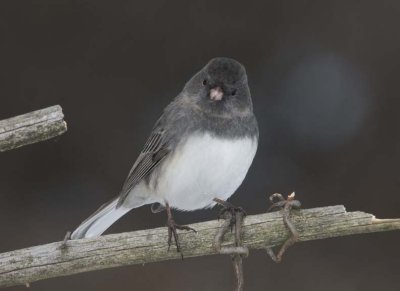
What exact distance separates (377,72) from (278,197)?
92cm

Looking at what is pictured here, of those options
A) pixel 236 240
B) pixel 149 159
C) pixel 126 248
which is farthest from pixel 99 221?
pixel 236 240

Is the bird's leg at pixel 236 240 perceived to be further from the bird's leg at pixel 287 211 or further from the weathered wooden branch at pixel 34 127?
the weathered wooden branch at pixel 34 127

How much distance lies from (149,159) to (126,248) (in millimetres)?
510

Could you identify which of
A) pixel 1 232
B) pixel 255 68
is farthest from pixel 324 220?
pixel 1 232

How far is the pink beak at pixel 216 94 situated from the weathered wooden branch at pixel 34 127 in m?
0.61

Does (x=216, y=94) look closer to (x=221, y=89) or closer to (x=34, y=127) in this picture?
(x=221, y=89)

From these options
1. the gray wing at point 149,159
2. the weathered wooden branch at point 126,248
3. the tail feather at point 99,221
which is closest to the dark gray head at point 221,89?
the gray wing at point 149,159

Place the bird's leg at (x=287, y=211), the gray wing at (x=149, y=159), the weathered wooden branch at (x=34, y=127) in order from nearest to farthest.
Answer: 1. the weathered wooden branch at (x=34, y=127)
2. the bird's leg at (x=287, y=211)
3. the gray wing at (x=149, y=159)

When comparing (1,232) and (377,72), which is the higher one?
(377,72)

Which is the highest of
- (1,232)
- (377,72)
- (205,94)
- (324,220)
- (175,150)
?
(377,72)

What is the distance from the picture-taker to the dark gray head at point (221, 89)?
1.52m

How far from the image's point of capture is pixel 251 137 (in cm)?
164

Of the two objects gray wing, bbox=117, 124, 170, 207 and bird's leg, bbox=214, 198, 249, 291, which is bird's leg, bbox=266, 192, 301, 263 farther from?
gray wing, bbox=117, 124, 170, 207

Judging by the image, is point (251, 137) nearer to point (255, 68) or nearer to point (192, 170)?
point (192, 170)
